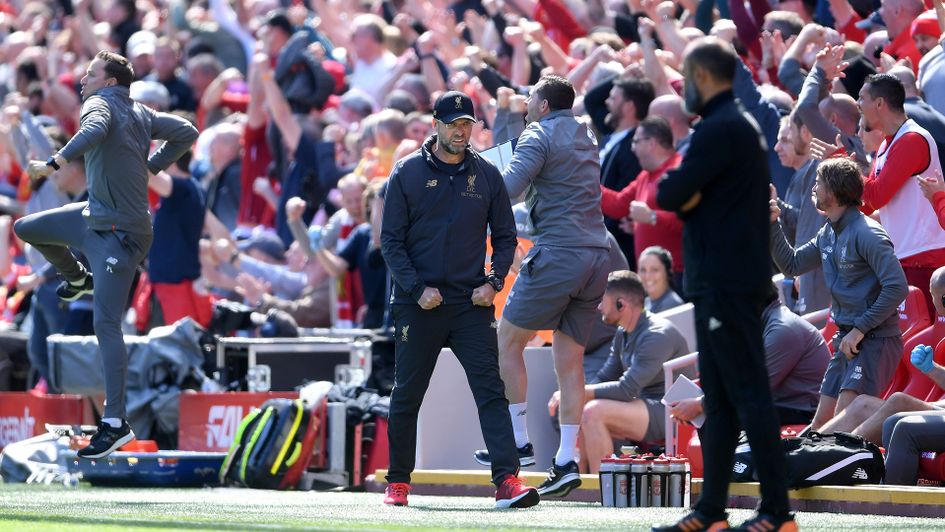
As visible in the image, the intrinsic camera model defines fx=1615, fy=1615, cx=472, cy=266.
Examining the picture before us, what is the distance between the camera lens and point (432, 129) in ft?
49.4

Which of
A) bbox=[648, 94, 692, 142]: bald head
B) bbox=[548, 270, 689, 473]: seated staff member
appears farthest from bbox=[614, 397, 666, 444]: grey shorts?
bbox=[648, 94, 692, 142]: bald head

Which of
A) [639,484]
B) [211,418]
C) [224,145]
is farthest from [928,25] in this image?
[224,145]

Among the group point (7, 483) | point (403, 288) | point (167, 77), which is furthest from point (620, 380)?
point (167, 77)

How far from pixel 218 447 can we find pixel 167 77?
286 inches

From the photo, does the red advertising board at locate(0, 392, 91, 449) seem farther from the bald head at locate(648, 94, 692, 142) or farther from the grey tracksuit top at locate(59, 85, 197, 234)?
the bald head at locate(648, 94, 692, 142)

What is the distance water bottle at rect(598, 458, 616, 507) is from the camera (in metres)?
9.42

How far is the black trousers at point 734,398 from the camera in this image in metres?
6.64

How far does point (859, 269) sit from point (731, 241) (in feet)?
10.4

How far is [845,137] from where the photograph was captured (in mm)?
11320

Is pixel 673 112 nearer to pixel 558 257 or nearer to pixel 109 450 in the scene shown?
pixel 558 257

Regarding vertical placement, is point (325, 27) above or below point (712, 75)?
above

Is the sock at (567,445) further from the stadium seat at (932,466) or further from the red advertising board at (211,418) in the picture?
the red advertising board at (211,418)

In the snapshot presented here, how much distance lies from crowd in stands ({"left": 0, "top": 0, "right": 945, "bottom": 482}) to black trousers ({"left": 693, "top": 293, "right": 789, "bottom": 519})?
83.0 inches

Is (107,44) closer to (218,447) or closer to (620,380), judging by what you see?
(218,447)
